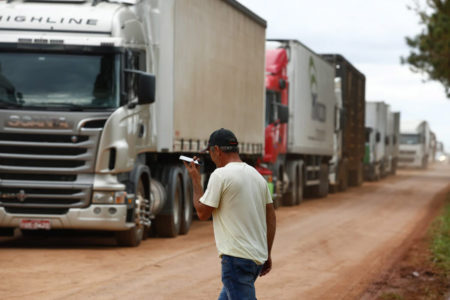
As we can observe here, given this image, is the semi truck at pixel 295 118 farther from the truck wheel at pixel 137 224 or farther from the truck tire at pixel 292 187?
the truck wheel at pixel 137 224

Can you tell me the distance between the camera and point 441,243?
16.0m

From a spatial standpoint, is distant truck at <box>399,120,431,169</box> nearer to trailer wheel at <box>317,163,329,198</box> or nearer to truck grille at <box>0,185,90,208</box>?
trailer wheel at <box>317,163,329,198</box>

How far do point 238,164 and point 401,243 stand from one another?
11.4m

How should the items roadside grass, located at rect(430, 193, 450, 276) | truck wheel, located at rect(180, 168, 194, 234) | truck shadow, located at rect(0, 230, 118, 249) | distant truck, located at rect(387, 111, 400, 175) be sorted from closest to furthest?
roadside grass, located at rect(430, 193, 450, 276) → truck shadow, located at rect(0, 230, 118, 249) → truck wheel, located at rect(180, 168, 194, 234) → distant truck, located at rect(387, 111, 400, 175)

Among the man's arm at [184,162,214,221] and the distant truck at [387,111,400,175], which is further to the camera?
the distant truck at [387,111,400,175]

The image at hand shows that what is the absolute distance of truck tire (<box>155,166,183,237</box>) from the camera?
53.9 feet

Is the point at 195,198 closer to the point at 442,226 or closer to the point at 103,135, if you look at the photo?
the point at 103,135

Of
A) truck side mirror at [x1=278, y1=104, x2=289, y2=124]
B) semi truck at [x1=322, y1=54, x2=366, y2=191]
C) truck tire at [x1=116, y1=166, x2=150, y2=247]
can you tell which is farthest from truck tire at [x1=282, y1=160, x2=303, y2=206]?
truck tire at [x1=116, y1=166, x2=150, y2=247]

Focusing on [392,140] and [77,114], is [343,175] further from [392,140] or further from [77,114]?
[77,114]

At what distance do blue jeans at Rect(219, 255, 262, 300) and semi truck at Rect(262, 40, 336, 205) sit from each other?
18.2m

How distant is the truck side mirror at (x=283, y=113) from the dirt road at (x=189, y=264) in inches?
153

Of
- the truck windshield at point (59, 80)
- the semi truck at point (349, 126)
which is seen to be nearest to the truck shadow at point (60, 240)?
the truck windshield at point (59, 80)

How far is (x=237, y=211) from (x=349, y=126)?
3236cm

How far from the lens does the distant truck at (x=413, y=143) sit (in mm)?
71062
